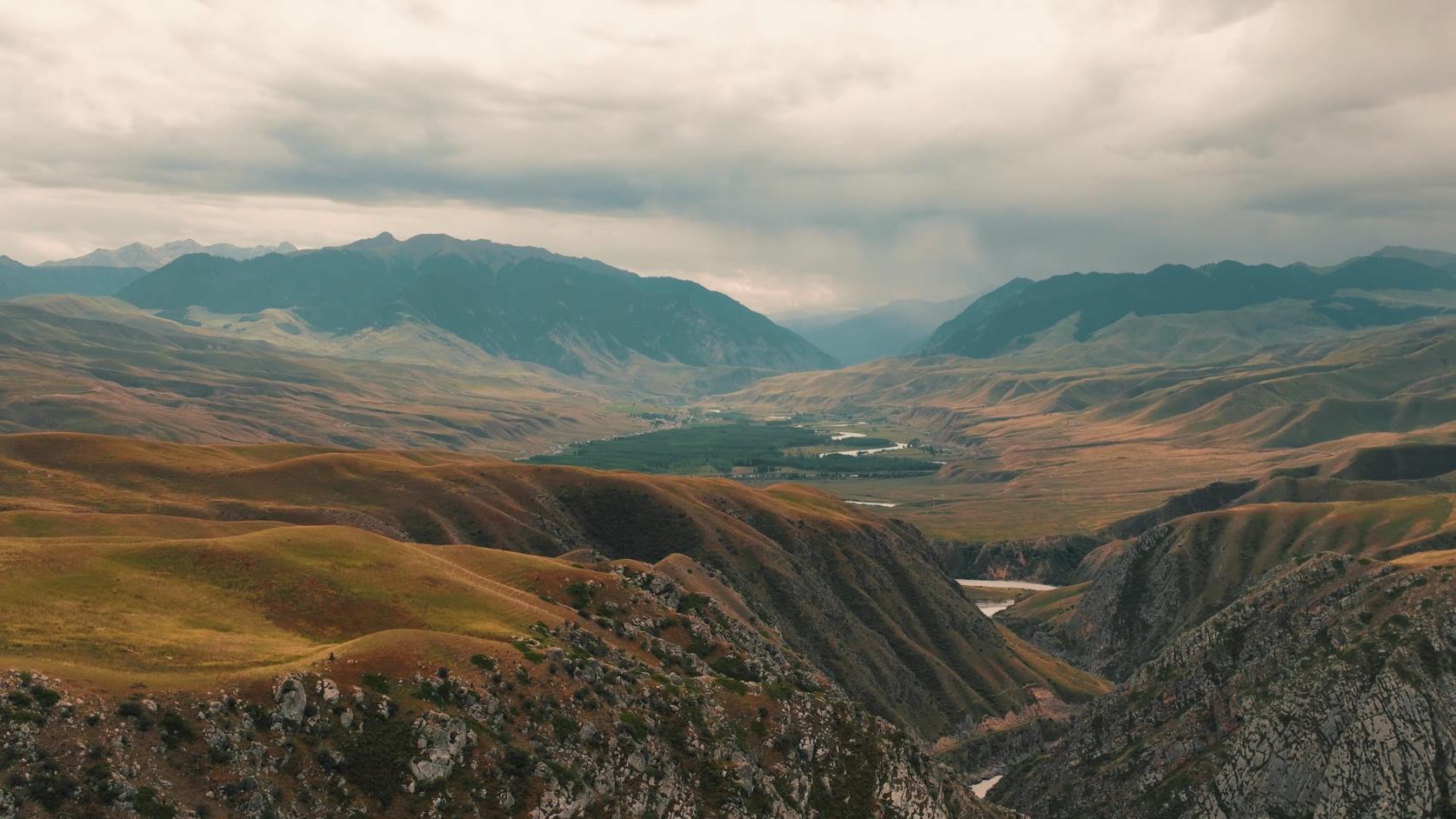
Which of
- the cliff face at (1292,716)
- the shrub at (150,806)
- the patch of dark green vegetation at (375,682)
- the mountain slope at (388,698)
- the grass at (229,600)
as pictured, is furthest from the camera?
the cliff face at (1292,716)

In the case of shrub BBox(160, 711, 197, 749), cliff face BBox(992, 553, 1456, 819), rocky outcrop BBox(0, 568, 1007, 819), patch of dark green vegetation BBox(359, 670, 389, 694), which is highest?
shrub BBox(160, 711, 197, 749)

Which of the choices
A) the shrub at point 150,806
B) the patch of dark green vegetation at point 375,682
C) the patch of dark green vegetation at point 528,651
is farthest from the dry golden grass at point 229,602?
the shrub at point 150,806

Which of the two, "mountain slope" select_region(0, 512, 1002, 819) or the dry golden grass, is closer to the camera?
"mountain slope" select_region(0, 512, 1002, 819)

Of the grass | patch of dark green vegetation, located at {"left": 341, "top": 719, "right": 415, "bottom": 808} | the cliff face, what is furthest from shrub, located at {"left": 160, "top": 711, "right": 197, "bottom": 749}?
the cliff face

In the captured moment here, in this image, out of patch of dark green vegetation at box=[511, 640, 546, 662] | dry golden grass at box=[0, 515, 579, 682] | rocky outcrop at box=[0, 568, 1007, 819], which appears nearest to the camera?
rocky outcrop at box=[0, 568, 1007, 819]

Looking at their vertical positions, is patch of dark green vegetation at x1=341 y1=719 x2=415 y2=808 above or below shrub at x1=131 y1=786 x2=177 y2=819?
below

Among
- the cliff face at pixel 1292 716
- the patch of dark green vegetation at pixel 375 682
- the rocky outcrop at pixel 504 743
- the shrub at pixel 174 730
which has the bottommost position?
the cliff face at pixel 1292 716

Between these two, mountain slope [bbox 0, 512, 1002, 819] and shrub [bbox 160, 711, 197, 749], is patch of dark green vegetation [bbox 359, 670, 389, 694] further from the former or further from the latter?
shrub [bbox 160, 711, 197, 749]

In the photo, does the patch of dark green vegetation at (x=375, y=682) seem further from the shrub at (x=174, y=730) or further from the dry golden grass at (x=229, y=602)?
the shrub at (x=174, y=730)

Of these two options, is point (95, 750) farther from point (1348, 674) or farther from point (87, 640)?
point (1348, 674)

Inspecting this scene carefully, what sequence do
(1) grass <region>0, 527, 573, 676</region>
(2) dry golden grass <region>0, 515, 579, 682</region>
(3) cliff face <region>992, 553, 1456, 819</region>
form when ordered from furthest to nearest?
1. (3) cliff face <region>992, 553, 1456, 819</region>
2. (1) grass <region>0, 527, 573, 676</region>
3. (2) dry golden grass <region>0, 515, 579, 682</region>
